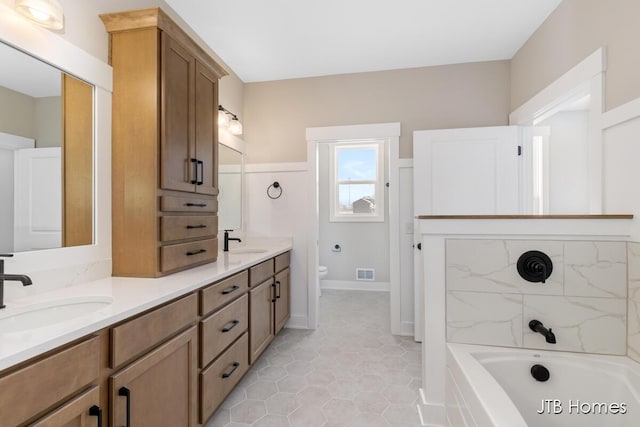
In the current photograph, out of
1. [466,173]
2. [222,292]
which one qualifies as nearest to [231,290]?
[222,292]

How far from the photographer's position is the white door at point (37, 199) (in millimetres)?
1239

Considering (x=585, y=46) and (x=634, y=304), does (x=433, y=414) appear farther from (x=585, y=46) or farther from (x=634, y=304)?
(x=585, y=46)

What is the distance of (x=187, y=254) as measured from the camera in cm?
178

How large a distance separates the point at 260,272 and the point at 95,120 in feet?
4.44

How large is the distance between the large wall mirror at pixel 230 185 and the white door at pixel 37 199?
4.05 feet

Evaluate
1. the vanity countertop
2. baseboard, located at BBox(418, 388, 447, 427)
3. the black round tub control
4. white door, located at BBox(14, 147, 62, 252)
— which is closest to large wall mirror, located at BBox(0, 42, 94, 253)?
white door, located at BBox(14, 147, 62, 252)

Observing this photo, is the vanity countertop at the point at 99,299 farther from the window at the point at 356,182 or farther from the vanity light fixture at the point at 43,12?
the window at the point at 356,182

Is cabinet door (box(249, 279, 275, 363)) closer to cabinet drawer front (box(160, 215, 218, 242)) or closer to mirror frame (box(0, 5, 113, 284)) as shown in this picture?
cabinet drawer front (box(160, 215, 218, 242))

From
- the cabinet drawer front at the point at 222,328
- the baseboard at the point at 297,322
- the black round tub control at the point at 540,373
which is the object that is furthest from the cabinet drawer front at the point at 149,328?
the baseboard at the point at 297,322

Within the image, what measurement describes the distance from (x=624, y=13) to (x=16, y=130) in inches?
114

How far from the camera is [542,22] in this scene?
227 cm

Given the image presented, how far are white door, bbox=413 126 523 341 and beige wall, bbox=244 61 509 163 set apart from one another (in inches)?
9.0

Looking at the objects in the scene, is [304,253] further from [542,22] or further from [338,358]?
[542,22]

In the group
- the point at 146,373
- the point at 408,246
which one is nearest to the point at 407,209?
the point at 408,246
